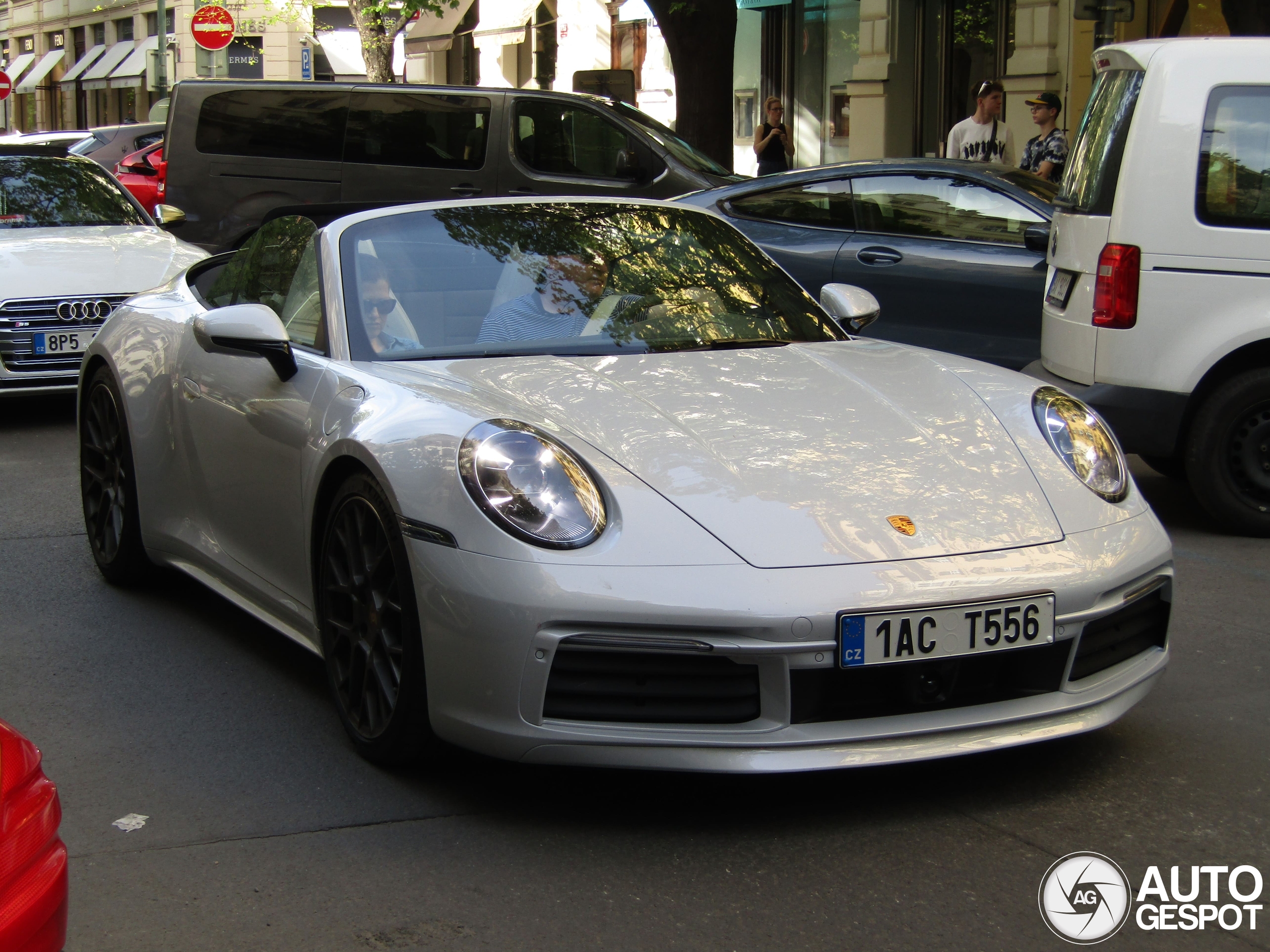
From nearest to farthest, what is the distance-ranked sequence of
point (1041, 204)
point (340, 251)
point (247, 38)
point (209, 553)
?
point (340, 251)
point (209, 553)
point (1041, 204)
point (247, 38)

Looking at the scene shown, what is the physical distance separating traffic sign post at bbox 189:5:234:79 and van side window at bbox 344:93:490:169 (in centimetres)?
654

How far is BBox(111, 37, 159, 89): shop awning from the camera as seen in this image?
47406 mm

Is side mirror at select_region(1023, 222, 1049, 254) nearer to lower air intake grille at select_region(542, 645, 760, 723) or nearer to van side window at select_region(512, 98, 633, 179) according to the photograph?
lower air intake grille at select_region(542, 645, 760, 723)

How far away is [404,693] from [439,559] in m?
0.34

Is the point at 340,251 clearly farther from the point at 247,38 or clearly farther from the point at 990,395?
the point at 247,38

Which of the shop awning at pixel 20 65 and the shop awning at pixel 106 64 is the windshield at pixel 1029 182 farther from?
the shop awning at pixel 20 65

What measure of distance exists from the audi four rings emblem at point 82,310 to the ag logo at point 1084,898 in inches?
275

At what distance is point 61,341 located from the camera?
Result: 8.80 metres

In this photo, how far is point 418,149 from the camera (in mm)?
13008

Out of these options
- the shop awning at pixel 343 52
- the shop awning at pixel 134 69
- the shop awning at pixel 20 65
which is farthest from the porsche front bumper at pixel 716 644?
the shop awning at pixel 20 65

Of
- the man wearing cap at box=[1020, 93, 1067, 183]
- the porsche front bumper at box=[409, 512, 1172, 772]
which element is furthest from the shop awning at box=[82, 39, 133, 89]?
the porsche front bumper at box=[409, 512, 1172, 772]

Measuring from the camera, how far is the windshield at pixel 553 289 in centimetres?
425

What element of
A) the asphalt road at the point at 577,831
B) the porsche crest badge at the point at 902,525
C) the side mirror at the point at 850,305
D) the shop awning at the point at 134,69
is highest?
the shop awning at the point at 134,69

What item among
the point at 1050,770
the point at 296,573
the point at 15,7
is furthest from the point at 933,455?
the point at 15,7
